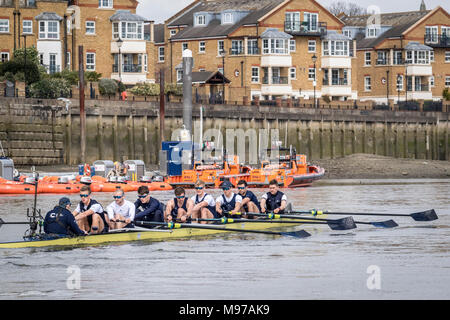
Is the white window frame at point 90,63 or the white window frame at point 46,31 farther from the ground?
the white window frame at point 46,31

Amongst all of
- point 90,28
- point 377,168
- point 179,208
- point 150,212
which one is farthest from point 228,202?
point 90,28

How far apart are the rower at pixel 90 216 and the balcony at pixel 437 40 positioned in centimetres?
8415

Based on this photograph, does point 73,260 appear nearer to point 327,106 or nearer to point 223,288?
point 223,288

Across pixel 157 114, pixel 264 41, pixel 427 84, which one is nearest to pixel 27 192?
pixel 157 114

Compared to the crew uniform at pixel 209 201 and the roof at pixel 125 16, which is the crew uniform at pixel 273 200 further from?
the roof at pixel 125 16

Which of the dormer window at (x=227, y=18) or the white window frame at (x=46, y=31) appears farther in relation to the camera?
the dormer window at (x=227, y=18)

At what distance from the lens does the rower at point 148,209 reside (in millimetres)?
27141

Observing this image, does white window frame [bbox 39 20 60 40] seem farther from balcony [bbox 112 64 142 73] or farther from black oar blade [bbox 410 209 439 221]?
black oar blade [bbox 410 209 439 221]

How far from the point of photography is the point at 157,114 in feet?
220

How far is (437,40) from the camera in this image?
10588 cm

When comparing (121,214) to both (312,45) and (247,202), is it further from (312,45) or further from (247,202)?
(312,45)

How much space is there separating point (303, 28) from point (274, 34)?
4.99 metres

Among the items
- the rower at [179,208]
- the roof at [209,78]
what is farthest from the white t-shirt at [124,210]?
the roof at [209,78]
